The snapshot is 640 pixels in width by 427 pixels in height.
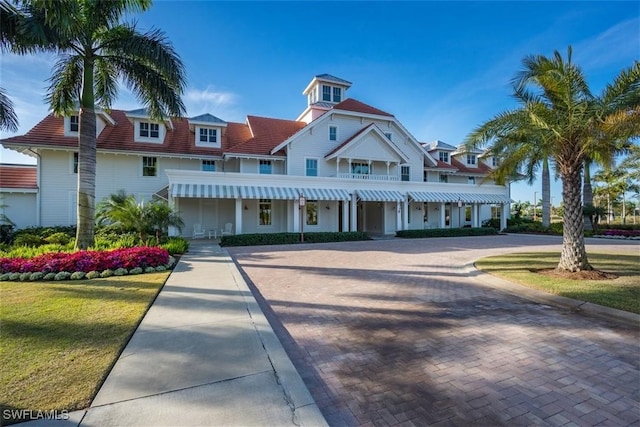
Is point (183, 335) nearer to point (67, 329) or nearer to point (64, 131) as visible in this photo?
point (67, 329)

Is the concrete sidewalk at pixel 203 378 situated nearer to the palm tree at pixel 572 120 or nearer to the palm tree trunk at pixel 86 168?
the palm tree trunk at pixel 86 168

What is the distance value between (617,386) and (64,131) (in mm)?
28472

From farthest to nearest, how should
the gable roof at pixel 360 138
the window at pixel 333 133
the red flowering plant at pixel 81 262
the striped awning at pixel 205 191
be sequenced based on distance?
the window at pixel 333 133, the gable roof at pixel 360 138, the striped awning at pixel 205 191, the red flowering plant at pixel 81 262

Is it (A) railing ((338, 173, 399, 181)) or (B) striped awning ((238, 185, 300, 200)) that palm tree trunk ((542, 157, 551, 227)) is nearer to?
(A) railing ((338, 173, 399, 181))

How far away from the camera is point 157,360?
153 inches

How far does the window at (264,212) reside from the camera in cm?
2347

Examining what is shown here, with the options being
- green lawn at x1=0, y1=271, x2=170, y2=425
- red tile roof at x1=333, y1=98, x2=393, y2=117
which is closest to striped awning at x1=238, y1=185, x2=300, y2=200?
red tile roof at x1=333, y1=98, x2=393, y2=117

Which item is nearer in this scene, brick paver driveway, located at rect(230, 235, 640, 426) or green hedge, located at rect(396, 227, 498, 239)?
brick paver driveway, located at rect(230, 235, 640, 426)

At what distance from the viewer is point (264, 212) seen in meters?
23.6

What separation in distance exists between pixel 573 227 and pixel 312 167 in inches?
726

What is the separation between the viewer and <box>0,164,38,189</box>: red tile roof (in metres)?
20.1

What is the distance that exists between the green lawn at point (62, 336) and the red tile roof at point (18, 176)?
17.3 meters

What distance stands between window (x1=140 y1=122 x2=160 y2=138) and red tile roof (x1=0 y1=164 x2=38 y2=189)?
24.7 ft

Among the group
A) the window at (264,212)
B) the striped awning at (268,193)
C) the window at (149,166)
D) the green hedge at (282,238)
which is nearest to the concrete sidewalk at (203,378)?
the green hedge at (282,238)
